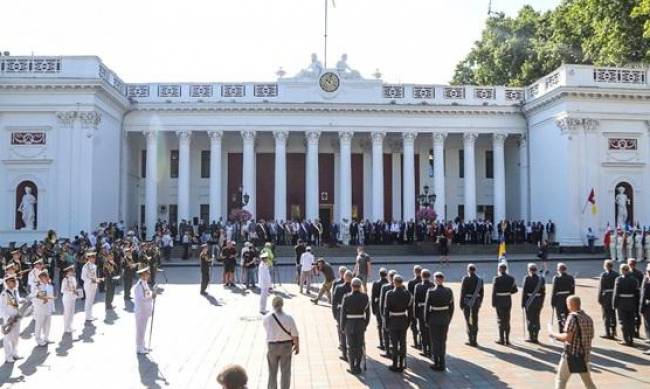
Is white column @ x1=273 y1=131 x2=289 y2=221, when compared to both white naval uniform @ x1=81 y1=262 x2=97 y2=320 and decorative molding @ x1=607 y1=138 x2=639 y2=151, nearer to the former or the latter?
decorative molding @ x1=607 y1=138 x2=639 y2=151

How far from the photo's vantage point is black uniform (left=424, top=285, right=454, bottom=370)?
1072 cm

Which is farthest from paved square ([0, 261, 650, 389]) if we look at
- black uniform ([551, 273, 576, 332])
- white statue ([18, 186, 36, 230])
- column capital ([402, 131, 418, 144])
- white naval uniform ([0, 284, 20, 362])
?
column capital ([402, 131, 418, 144])

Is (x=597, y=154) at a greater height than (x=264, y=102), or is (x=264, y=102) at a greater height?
(x=264, y=102)

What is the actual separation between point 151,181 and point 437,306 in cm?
3151

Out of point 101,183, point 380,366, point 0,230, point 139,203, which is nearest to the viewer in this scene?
point 380,366

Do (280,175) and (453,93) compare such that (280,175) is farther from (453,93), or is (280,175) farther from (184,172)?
(453,93)

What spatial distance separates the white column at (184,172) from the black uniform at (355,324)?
30.2 m

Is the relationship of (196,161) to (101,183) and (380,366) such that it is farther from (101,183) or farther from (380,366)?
(380,366)

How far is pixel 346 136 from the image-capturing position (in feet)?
131

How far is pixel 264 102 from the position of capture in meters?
39.5

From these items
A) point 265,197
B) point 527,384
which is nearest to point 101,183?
point 265,197

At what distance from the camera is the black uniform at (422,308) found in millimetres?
11859

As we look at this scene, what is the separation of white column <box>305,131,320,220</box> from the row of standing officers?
1046 inches

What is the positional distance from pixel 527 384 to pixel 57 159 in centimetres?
A: 3014
